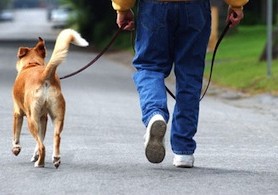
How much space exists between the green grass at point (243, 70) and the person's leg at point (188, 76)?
10.8 meters

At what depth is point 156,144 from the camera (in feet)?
24.7

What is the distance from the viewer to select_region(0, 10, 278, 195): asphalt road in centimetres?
702

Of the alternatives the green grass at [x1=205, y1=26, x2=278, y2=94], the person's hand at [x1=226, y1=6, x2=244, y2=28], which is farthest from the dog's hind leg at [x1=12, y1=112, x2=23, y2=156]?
the green grass at [x1=205, y1=26, x2=278, y2=94]

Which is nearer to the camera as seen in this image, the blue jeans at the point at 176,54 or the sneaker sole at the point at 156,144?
the sneaker sole at the point at 156,144

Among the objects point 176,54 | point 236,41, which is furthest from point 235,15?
point 236,41

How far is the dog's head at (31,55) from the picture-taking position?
877 centimetres

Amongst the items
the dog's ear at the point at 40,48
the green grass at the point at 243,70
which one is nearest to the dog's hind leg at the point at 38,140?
the dog's ear at the point at 40,48

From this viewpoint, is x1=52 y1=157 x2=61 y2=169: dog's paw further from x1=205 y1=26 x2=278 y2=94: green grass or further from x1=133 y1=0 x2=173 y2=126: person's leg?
x1=205 y1=26 x2=278 y2=94: green grass

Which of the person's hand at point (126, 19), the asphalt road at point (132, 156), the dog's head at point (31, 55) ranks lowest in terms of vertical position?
the asphalt road at point (132, 156)

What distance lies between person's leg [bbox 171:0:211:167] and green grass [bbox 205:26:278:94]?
10806mm

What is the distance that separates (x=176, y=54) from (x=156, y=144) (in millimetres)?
948

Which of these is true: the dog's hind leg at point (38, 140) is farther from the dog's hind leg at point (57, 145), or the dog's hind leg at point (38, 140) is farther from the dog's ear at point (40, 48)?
the dog's ear at point (40, 48)

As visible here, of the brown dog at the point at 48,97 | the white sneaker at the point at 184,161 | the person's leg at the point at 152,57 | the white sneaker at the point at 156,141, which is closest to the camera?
the white sneaker at the point at 156,141

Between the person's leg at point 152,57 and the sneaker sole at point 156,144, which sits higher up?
the person's leg at point 152,57
